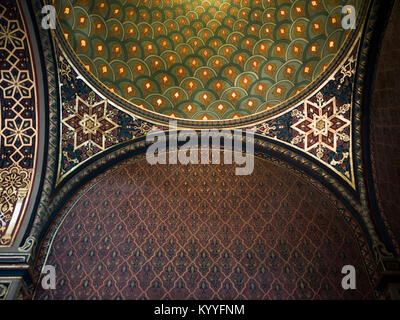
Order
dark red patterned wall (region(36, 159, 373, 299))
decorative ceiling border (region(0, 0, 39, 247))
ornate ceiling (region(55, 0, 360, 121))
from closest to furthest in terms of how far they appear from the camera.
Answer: dark red patterned wall (region(36, 159, 373, 299)) < decorative ceiling border (region(0, 0, 39, 247)) < ornate ceiling (region(55, 0, 360, 121))

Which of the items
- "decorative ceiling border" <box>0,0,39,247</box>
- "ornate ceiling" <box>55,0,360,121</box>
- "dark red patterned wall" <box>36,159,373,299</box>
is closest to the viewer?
"dark red patterned wall" <box>36,159,373,299</box>

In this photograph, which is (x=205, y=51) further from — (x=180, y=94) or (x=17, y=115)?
(x=17, y=115)

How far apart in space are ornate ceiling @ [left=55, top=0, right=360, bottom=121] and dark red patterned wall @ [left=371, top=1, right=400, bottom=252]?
1.42 m

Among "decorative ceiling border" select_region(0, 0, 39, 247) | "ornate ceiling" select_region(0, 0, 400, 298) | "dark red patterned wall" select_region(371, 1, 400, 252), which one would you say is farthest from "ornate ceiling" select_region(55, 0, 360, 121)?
"dark red patterned wall" select_region(371, 1, 400, 252)

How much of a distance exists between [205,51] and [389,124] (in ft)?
13.3

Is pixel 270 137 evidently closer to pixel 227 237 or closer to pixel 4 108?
pixel 227 237

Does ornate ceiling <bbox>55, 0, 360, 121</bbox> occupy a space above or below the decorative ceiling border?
above

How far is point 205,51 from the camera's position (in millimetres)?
8445

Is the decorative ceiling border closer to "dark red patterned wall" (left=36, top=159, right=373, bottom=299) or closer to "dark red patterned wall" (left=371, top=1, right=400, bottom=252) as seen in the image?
"dark red patterned wall" (left=36, top=159, right=373, bottom=299)

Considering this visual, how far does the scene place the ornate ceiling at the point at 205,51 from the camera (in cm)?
771

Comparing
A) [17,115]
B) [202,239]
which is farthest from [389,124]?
[17,115]

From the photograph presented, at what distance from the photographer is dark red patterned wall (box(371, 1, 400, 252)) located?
6098 millimetres

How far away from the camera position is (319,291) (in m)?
5.93

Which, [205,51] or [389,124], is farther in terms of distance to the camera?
[205,51]
